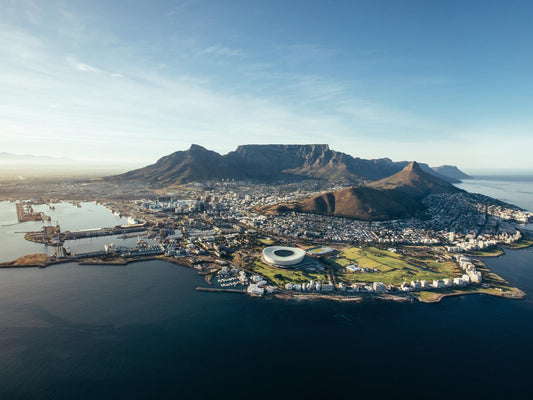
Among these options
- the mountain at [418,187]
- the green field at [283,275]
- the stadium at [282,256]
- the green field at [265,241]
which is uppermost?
the mountain at [418,187]

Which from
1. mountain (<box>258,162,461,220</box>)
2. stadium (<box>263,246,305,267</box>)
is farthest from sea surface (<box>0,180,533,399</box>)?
mountain (<box>258,162,461,220</box>)

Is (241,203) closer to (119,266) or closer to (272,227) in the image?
(272,227)

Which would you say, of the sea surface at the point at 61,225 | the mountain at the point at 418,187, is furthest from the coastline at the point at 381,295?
the mountain at the point at 418,187

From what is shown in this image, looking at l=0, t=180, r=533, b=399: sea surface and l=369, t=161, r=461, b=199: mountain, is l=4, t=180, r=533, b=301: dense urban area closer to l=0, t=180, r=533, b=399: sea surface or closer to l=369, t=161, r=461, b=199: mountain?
l=0, t=180, r=533, b=399: sea surface

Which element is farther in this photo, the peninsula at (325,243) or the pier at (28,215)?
the pier at (28,215)

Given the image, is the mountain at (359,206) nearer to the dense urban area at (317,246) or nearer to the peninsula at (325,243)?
the peninsula at (325,243)

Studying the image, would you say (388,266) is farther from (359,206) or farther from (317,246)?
(359,206)

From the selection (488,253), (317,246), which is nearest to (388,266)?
(317,246)
